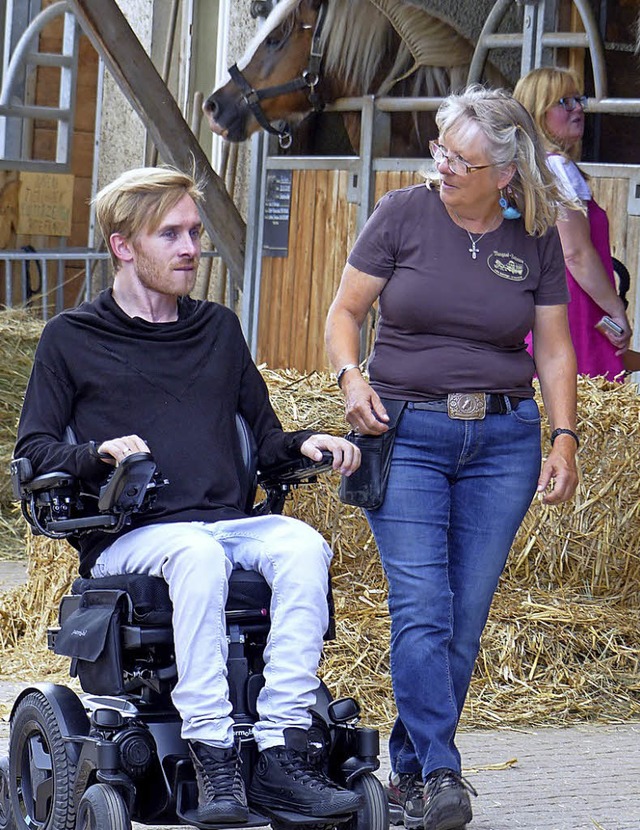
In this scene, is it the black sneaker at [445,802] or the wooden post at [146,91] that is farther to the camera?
the wooden post at [146,91]

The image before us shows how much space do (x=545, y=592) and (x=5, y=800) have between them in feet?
7.70

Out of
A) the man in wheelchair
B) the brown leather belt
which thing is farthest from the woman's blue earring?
the man in wheelchair

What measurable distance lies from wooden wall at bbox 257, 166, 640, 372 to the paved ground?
341cm

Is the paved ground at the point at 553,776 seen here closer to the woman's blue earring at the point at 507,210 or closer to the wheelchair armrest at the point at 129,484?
the wheelchair armrest at the point at 129,484

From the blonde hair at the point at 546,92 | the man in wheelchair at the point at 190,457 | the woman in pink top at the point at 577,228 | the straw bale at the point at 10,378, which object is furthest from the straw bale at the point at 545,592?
the straw bale at the point at 10,378

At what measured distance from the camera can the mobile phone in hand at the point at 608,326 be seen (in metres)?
4.93

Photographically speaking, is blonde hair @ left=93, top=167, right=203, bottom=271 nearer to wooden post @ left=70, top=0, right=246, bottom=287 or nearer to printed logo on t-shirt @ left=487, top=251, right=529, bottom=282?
printed logo on t-shirt @ left=487, top=251, right=529, bottom=282

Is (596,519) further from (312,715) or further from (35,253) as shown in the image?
(35,253)

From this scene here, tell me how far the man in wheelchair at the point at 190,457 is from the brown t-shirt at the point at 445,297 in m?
0.32

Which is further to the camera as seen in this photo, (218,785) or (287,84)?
(287,84)

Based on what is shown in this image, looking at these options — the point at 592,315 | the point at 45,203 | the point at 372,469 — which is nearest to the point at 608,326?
the point at 592,315

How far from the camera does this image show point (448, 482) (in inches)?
143

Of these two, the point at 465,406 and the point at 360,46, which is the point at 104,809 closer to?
the point at 465,406

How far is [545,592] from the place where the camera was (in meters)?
5.29
